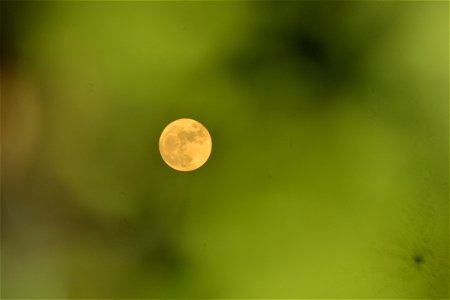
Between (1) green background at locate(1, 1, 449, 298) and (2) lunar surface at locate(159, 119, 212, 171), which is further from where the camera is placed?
(2) lunar surface at locate(159, 119, 212, 171)

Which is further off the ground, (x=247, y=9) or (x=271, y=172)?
(x=247, y=9)

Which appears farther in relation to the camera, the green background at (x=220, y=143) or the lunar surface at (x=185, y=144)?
the lunar surface at (x=185, y=144)

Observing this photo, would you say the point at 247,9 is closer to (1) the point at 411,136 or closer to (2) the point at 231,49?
(2) the point at 231,49

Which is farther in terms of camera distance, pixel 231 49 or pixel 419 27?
pixel 231 49

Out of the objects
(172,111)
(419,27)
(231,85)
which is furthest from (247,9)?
(419,27)
